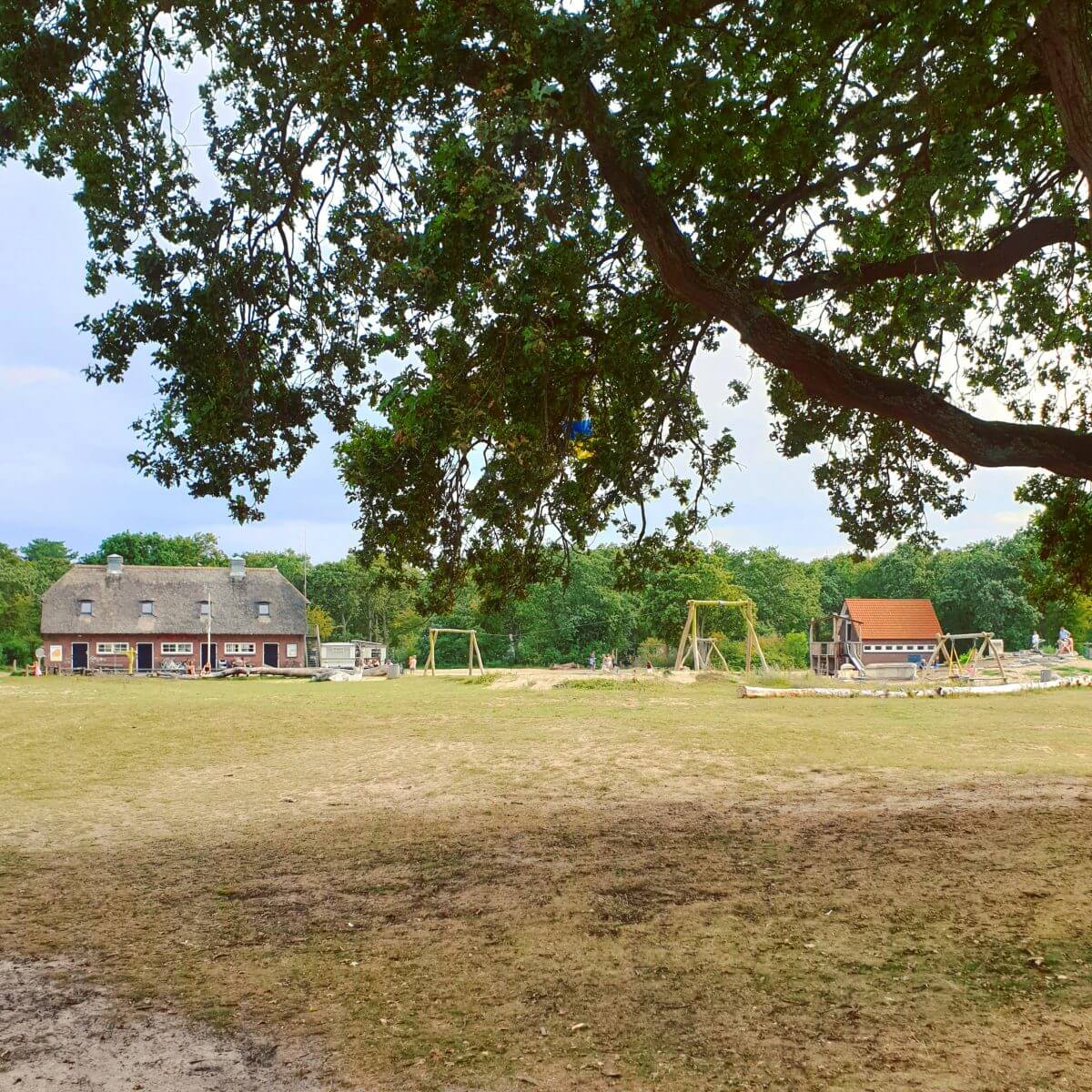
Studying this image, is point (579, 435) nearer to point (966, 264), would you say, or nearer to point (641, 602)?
point (966, 264)

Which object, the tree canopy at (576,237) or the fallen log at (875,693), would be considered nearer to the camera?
the tree canopy at (576,237)

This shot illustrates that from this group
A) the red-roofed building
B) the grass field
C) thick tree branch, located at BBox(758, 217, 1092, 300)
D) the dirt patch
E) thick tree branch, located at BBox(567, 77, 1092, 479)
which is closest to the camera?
the dirt patch

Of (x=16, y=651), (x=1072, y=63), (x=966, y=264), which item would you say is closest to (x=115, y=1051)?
(x=1072, y=63)

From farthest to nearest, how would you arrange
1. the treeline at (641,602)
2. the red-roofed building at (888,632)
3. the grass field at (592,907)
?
the treeline at (641,602) < the red-roofed building at (888,632) < the grass field at (592,907)

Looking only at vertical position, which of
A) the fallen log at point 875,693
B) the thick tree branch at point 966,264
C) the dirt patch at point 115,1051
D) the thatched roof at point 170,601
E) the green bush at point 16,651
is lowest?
the fallen log at point 875,693

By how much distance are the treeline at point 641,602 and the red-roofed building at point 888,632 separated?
10.8ft

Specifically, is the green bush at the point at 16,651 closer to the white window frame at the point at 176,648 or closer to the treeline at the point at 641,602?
the treeline at the point at 641,602

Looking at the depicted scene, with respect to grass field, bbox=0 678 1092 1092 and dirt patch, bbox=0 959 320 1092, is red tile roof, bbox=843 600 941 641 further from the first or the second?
dirt patch, bbox=0 959 320 1092

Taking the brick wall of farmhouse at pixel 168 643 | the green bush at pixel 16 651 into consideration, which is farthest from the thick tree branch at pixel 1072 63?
the green bush at pixel 16 651

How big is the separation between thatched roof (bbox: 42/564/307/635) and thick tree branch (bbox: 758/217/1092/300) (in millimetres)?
55928

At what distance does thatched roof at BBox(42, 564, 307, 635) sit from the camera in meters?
58.5

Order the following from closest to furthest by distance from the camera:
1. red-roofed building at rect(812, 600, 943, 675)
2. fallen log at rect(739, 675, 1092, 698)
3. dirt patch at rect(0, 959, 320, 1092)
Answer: dirt patch at rect(0, 959, 320, 1092) < fallen log at rect(739, 675, 1092, 698) < red-roofed building at rect(812, 600, 943, 675)

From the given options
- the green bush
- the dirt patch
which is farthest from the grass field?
the green bush

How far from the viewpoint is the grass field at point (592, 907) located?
4219mm
